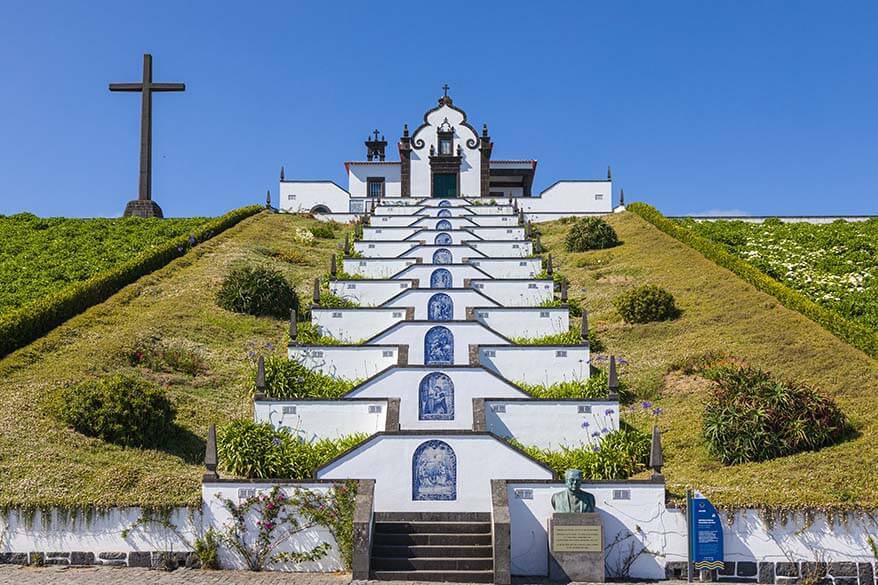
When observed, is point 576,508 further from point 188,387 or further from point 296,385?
point 188,387

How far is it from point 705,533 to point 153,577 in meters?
8.08

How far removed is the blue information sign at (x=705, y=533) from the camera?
1305 cm

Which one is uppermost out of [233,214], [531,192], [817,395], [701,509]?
[531,192]

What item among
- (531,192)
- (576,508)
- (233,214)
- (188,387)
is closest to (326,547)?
(576,508)

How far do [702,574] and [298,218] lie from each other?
111 ft

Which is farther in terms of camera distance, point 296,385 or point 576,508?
point 296,385

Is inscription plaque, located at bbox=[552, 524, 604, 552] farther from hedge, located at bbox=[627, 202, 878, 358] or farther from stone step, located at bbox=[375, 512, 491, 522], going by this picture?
hedge, located at bbox=[627, 202, 878, 358]

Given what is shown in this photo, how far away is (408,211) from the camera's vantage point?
141 ft

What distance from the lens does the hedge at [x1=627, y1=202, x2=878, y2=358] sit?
20.3 metres

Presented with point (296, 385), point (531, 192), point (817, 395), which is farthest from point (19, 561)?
point (531, 192)

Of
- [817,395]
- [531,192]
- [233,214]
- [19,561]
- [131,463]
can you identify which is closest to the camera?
[19,561]

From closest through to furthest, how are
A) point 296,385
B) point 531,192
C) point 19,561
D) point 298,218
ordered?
point 19,561
point 296,385
point 298,218
point 531,192

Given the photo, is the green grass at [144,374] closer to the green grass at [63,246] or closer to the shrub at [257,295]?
the shrub at [257,295]

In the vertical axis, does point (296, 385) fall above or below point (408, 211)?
below
